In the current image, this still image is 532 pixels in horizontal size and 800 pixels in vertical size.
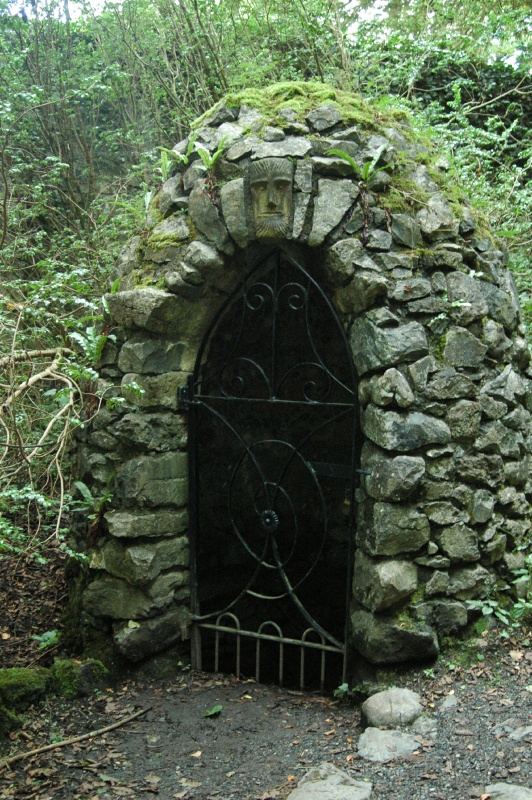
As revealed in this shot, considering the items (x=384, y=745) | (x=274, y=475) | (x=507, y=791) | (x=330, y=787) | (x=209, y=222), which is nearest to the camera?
(x=507, y=791)

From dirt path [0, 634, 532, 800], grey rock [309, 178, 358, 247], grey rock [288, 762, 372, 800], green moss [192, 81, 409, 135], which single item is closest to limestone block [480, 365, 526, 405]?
grey rock [309, 178, 358, 247]

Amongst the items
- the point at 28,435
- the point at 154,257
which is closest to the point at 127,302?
the point at 154,257

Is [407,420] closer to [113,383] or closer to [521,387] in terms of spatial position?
[521,387]

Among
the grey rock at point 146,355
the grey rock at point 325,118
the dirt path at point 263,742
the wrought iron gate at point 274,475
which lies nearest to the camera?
the dirt path at point 263,742

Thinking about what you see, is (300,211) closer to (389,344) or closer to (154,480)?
(389,344)

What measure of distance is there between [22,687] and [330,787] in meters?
1.94

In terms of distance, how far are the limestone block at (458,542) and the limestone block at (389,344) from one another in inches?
37.5

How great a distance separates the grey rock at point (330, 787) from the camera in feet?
8.93

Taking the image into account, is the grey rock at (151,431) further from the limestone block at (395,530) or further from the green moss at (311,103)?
the green moss at (311,103)

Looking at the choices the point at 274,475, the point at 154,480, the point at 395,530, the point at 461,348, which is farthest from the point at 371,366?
the point at 274,475

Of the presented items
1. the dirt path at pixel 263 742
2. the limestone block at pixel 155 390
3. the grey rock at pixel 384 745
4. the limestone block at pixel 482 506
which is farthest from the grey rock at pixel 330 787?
the limestone block at pixel 155 390

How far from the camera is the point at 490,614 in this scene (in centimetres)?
375

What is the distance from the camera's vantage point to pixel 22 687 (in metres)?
3.82

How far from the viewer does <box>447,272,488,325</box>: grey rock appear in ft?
12.0
